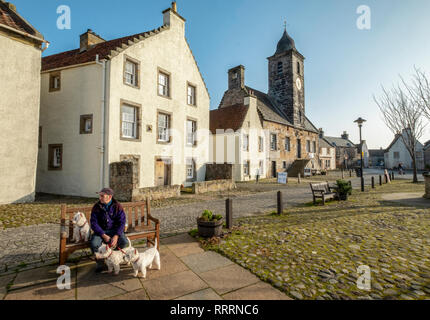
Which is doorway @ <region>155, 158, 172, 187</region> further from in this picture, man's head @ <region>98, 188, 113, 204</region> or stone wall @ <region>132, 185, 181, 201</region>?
man's head @ <region>98, 188, 113, 204</region>

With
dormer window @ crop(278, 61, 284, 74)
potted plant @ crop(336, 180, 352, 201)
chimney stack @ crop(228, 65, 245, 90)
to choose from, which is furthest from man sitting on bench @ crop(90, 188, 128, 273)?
dormer window @ crop(278, 61, 284, 74)

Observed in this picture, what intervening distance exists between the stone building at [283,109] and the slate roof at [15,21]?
20808 millimetres

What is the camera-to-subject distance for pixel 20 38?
11258 millimetres

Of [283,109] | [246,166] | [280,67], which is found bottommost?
[246,166]

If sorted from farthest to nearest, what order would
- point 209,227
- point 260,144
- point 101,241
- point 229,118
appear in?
point 260,144 → point 229,118 → point 209,227 → point 101,241

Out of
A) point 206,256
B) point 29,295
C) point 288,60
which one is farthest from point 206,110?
point 288,60

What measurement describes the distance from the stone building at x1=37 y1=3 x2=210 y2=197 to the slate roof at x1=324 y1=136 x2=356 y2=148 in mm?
55206

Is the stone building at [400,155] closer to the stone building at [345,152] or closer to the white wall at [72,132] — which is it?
the stone building at [345,152]

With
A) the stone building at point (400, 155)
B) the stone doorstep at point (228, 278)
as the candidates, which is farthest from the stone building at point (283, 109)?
the stone building at point (400, 155)

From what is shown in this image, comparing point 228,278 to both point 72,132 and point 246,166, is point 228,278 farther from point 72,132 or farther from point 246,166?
point 246,166

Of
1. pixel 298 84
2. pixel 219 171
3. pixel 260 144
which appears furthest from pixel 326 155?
pixel 219 171

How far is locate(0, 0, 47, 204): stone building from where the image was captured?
1065 centimetres

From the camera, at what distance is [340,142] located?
2527 inches

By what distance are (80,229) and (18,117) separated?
10664mm
